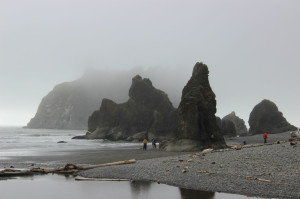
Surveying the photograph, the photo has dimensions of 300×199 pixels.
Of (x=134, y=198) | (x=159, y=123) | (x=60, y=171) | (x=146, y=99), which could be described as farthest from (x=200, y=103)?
(x=146, y=99)

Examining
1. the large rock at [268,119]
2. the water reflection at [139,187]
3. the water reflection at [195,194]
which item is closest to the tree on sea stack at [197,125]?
the water reflection at [139,187]

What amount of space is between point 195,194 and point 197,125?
36224mm

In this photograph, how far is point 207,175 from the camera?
958 inches

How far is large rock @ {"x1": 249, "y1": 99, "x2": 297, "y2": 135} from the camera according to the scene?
124500 millimetres

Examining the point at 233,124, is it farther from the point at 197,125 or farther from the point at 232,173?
the point at 232,173

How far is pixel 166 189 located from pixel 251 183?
18.1ft

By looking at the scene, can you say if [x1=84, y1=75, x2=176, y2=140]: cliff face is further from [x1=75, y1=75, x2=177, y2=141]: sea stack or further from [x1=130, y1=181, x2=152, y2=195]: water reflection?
[x1=130, y1=181, x2=152, y2=195]: water reflection

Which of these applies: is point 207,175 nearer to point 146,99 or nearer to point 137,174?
point 137,174

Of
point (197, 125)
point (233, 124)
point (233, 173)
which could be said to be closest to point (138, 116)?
point (233, 124)

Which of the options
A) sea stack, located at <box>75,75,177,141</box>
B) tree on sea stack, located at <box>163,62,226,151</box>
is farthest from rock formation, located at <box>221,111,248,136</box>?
tree on sea stack, located at <box>163,62,226,151</box>

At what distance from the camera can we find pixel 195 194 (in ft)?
64.8

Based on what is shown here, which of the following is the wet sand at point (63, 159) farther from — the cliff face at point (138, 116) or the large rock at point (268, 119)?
the large rock at point (268, 119)

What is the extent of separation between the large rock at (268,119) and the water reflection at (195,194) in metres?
111

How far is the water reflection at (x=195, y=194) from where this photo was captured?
18956 millimetres
